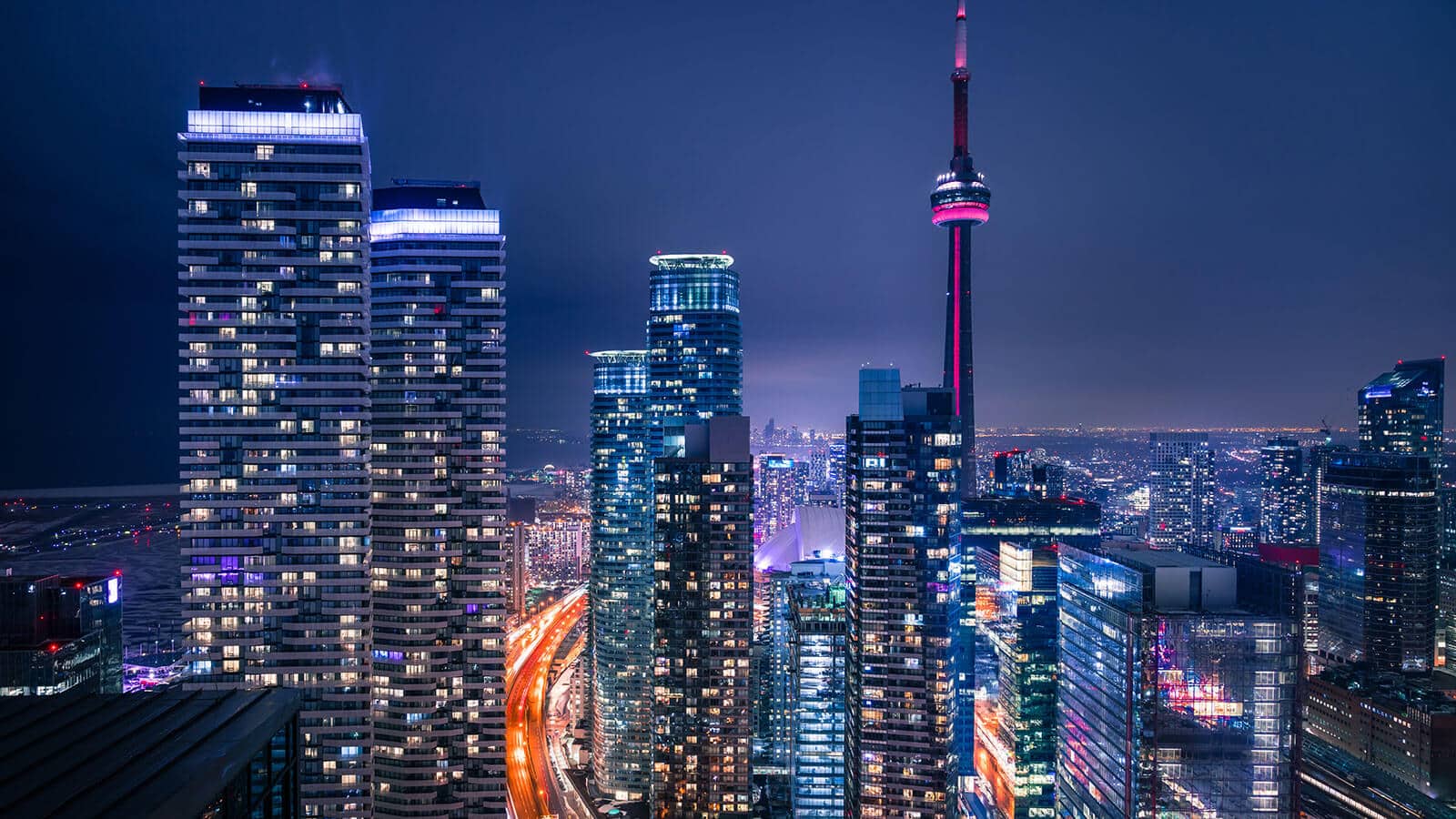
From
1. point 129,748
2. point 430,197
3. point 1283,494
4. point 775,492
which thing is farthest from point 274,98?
point 1283,494

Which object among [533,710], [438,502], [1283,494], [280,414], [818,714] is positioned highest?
[280,414]

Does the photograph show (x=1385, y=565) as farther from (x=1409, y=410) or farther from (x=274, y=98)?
(x=274, y=98)

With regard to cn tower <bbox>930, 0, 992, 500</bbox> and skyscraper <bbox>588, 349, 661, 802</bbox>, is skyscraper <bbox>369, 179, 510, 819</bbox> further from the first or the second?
cn tower <bbox>930, 0, 992, 500</bbox>

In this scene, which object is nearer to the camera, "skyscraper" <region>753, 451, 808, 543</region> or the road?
the road

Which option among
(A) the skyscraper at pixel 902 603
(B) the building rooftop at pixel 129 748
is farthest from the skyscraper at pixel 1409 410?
(B) the building rooftop at pixel 129 748

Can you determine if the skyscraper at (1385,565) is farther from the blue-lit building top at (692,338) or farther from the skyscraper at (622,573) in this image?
the skyscraper at (622,573)

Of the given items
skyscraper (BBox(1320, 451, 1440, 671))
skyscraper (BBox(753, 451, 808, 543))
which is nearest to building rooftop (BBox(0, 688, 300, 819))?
skyscraper (BBox(1320, 451, 1440, 671))
